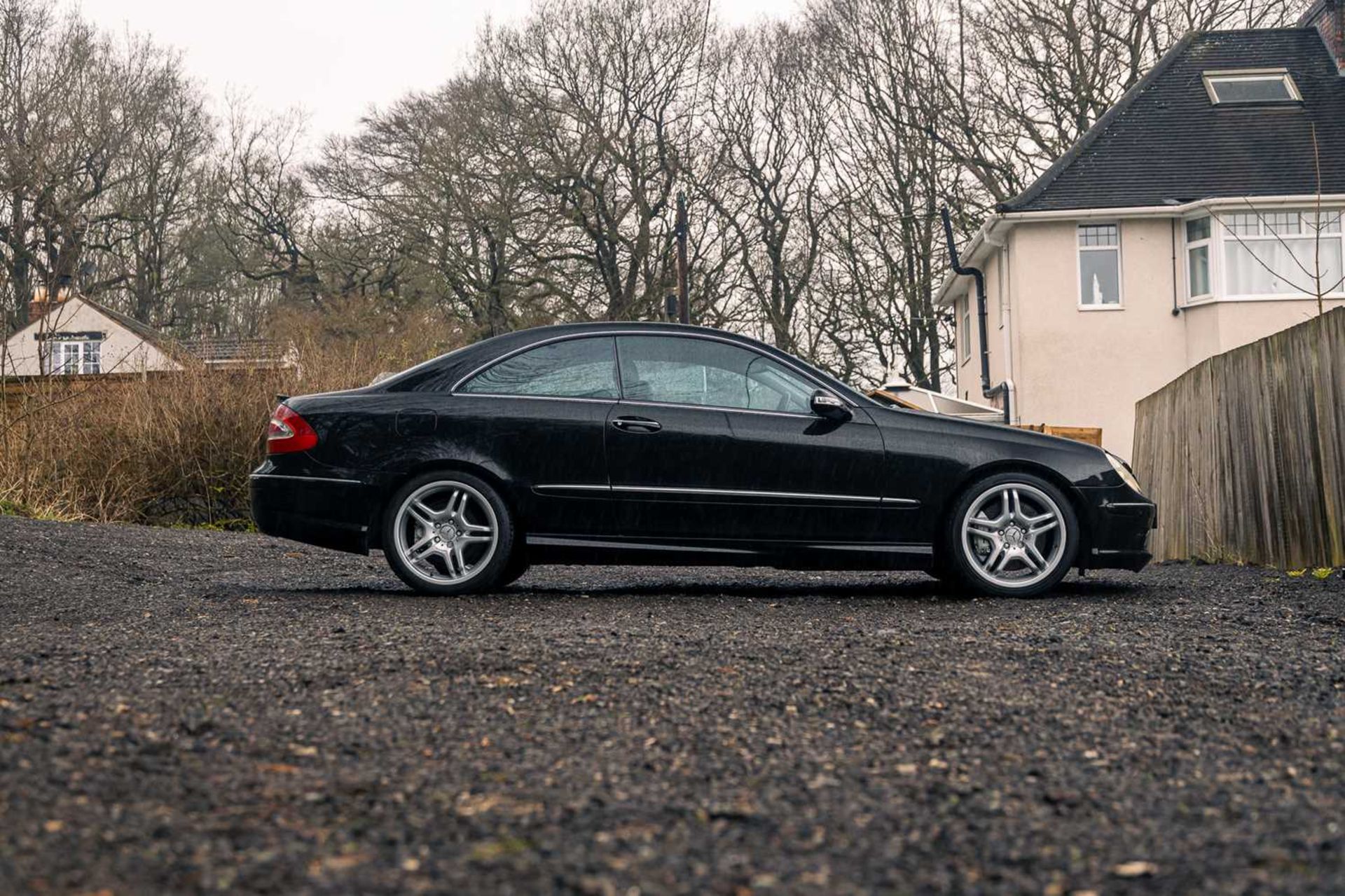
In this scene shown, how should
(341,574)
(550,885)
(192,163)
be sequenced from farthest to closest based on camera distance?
(192,163), (341,574), (550,885)

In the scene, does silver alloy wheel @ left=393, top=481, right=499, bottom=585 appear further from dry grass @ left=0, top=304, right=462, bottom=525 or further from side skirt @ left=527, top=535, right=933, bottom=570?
dry grass @ left=0, top=304, right=462, bottom=525

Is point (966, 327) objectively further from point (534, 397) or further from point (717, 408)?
point (534, 397)

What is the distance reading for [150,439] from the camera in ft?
51.8

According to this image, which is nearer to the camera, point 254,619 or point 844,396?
point 254,619

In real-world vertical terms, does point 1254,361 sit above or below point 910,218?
below

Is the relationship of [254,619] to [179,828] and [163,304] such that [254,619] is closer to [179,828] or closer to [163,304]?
[179,828]

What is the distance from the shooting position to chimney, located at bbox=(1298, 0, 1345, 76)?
28.9m

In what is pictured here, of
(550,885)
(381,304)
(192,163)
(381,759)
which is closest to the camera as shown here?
(550,885)

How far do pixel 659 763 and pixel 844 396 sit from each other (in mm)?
4640

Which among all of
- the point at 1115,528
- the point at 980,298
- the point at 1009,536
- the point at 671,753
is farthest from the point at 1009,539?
the point at 980,298

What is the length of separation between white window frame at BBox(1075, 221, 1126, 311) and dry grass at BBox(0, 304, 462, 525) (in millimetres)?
15949

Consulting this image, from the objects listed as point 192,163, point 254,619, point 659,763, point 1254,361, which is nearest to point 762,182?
point 192,163

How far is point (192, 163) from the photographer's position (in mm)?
39281

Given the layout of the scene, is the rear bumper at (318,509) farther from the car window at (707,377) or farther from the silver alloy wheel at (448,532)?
the car window at (707,377)
